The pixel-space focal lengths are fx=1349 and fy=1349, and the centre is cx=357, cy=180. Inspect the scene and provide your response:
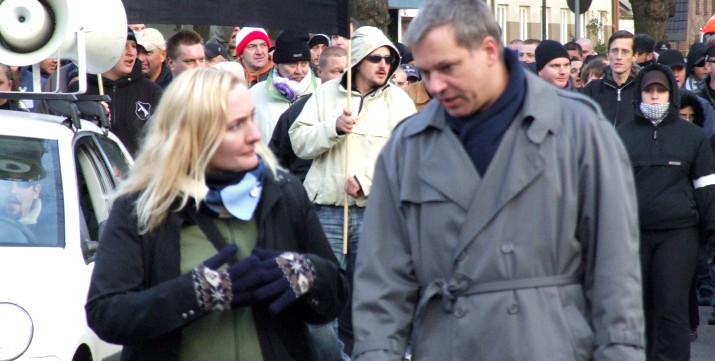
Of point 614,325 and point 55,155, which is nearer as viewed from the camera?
point 614,325

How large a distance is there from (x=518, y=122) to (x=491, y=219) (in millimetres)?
285

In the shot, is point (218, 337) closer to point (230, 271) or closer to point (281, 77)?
point (230, 271)

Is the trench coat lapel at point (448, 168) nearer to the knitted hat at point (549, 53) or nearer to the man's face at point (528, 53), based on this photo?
the knitted hat at point (549, 53)

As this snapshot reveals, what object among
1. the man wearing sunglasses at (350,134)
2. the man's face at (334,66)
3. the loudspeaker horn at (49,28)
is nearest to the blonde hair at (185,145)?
the loudspeaker horn at (49,28)

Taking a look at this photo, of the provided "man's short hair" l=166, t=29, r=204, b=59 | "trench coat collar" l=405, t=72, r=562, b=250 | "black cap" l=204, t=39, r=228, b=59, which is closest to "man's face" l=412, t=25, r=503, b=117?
"trench coat collar" l=405, t=72, r=562, b=250

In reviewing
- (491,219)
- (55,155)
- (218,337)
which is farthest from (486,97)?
(55,155)

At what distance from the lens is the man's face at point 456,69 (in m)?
3.62

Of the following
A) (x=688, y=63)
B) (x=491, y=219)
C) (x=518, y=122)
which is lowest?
(x=688, y=63)

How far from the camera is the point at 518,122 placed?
371 cm

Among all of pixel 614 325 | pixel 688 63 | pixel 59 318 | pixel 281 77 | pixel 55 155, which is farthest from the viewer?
pixel 688 63

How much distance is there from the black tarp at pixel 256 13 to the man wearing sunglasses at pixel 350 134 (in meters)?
0.21

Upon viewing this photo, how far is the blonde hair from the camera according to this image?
12.3 feet

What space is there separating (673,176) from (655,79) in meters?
0.65

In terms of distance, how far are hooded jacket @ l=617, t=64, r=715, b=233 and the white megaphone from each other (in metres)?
3.31
